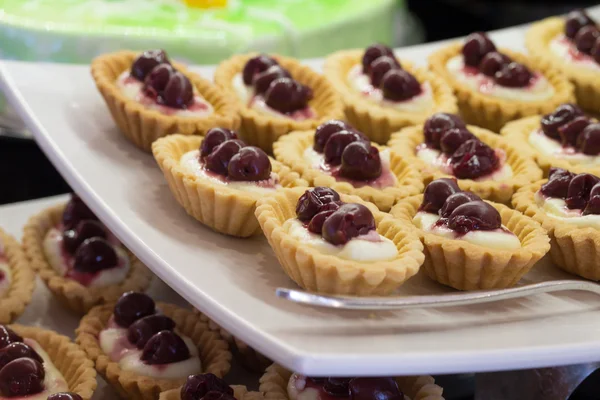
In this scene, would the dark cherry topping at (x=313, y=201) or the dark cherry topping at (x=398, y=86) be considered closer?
the dark cherry topping at (x=313, y=201)

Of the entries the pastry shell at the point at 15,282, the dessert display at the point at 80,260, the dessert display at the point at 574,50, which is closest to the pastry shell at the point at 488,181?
the dessert display at the point at 574,50

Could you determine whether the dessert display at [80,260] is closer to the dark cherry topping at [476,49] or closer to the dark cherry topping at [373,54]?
the dark cherry topping at [373,54]

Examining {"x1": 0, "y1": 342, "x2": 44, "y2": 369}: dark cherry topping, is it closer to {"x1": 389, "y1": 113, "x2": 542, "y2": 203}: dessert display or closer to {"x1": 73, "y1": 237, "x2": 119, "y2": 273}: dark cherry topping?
{"x1": 73, "y1": 237, "x2": 119, "y2": 273}: dark cherry topping

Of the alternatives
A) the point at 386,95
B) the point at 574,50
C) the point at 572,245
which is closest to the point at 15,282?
the point at 386,95

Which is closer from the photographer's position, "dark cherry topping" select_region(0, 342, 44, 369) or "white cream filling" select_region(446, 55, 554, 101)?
"dark cherry topping" select_region(0, 342, 44, 369)

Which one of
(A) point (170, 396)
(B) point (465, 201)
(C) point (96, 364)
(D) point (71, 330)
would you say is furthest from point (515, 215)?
(D) point (71, 330)

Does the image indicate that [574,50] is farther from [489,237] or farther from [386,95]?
[489,237]

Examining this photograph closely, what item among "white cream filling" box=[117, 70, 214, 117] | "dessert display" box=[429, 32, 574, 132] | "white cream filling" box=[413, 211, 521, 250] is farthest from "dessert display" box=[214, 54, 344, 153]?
"white cream filling" box=[413, 211, 521, 250]
